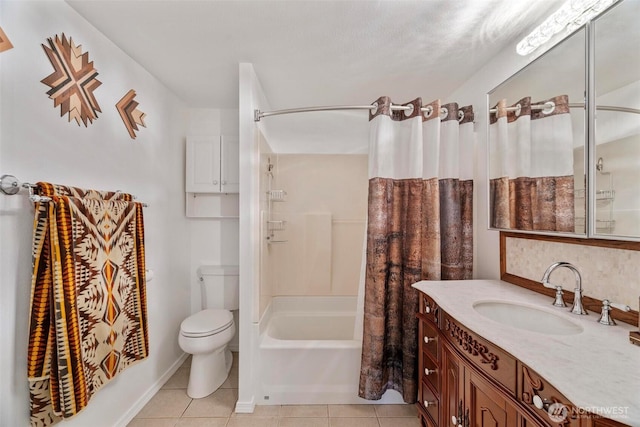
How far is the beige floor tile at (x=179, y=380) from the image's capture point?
2072mm

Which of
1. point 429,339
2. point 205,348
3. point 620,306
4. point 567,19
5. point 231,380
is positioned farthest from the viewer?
point 231,380

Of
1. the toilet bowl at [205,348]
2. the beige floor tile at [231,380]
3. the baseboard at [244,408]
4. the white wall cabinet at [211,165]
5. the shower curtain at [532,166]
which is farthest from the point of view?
the white wall cabinet at [211,165]

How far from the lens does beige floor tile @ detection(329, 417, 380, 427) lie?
66.1 inches

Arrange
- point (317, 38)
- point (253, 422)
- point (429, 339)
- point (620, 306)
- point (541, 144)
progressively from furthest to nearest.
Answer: point (253, 422), point (317, 38), point (429, 339), point (541, 144), point (620, 306)

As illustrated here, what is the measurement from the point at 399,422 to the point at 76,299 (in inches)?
78.2

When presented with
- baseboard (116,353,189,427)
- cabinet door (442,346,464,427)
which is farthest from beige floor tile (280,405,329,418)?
baseboard (116,353,189,427)

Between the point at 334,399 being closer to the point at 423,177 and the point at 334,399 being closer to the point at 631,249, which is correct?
the point at 423,177

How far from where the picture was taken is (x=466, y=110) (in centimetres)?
184

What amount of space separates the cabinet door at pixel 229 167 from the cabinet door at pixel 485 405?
2.17 metres

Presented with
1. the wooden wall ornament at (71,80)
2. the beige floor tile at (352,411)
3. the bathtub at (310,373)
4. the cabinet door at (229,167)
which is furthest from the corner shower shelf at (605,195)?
the wooden wall ornament at (71,80)

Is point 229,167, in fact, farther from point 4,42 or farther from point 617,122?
point 617,122

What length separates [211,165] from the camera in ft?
8.02

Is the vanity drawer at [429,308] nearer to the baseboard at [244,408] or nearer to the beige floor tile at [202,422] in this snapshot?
the baseboard at [244,408]

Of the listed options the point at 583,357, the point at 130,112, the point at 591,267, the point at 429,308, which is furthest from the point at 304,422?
the point at 130,112
